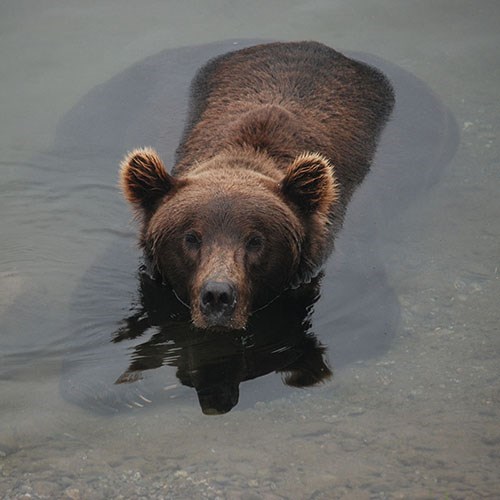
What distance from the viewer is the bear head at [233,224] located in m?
7.30

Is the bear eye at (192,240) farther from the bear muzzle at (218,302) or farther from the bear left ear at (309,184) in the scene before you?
the bear left ear at (309,184)

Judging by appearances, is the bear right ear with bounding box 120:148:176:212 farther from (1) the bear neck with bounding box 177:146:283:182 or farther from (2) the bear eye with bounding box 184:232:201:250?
(2) the bear eye with bounding box 184:232:201:250

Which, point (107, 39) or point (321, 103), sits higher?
point (321, 103)

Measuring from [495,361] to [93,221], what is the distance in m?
4.22

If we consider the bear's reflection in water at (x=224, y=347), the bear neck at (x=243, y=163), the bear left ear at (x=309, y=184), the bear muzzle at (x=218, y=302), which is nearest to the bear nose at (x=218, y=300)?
the bear muzzle at (x=218, y=302)

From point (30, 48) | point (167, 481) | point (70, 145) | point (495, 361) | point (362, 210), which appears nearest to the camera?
point (167, 481)

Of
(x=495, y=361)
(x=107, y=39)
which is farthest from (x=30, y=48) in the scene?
(x=495, y=361)

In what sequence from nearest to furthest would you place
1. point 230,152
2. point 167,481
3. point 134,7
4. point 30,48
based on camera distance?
point 167,481
point 230,152
point 30,48
point 134,7

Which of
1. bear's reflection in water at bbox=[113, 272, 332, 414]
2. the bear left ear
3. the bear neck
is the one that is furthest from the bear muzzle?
the bear neck

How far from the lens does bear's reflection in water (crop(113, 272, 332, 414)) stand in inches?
282

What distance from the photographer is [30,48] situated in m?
12.4

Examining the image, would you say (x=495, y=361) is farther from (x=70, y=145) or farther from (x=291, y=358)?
(x=70, y=145)

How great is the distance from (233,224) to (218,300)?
0.77m

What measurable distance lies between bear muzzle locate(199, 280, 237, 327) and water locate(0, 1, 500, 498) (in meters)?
0.50
